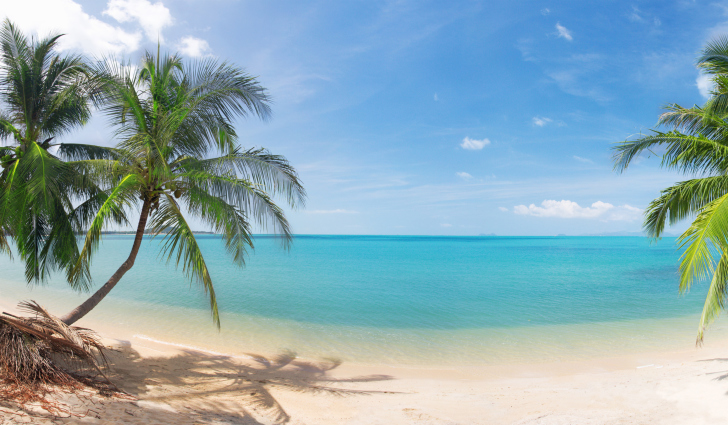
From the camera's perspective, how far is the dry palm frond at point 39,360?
4.00m

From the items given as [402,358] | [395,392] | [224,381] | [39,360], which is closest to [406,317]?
[402,358]

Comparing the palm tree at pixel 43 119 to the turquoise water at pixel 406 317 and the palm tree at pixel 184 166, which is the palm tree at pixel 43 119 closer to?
the palm tree at pixel 184 166

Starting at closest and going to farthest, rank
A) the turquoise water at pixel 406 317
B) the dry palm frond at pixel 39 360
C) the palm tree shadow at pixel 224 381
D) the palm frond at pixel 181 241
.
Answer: the dry palm frond at pixel 39 360 → the palm tree shadow at pixel 224 381 → the palm frond at pixel 181 241 → the turquoise water at pixel 406 317

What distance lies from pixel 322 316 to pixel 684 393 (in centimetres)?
1058

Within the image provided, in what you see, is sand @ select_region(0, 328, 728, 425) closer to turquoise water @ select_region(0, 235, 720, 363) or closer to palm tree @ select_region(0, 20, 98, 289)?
turquoise water @ select_region(0, 235, 720, 363)

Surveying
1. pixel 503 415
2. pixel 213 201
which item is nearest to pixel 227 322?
pixel 213 201

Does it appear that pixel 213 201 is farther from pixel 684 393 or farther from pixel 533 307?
pixel 533 307

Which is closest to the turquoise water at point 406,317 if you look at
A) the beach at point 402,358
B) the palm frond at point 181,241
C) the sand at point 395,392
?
the beach at point 402,358

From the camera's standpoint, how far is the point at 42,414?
3.63 meters

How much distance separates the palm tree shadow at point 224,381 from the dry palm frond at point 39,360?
3.20 feet

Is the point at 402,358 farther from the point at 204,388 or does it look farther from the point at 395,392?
the point at 204,388

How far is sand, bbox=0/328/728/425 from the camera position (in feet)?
16.9

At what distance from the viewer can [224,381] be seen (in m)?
6.91

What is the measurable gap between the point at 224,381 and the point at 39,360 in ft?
10.6
